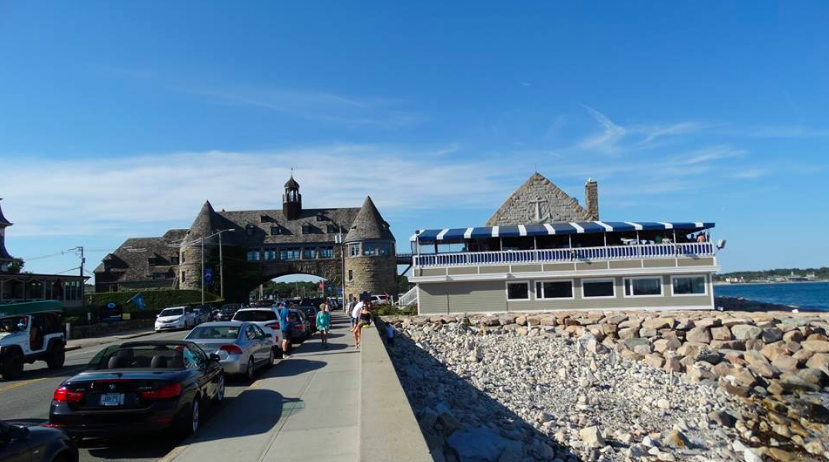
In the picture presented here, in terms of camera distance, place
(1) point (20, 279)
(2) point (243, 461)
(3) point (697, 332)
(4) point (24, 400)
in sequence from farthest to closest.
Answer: (1) point (20, 279) < (3) point (697, 332) < (4) point (24, 400) < (2) point (243, 461)

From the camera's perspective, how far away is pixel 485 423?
1309cm

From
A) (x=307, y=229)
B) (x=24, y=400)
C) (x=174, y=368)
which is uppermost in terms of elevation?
(x=307, y=229)

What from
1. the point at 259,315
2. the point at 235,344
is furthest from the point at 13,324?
the point at 235,344

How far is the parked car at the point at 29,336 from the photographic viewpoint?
15969 mm

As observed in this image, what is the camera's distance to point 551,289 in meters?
32.6

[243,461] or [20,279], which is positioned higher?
[20,279]

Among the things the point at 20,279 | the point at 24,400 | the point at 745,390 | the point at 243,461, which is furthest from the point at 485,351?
the point at 20,279

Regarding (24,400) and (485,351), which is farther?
(485,351)

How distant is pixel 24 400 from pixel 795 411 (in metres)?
18.6

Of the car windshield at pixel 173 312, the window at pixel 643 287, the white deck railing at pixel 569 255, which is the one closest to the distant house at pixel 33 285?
the car windshield at pixel 173 312

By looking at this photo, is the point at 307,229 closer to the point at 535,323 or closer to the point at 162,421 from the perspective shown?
the point at 535,323

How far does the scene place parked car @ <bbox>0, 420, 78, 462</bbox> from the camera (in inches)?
212

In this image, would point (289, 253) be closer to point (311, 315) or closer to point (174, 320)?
point (174, 320)

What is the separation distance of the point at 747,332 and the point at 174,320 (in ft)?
105
